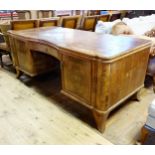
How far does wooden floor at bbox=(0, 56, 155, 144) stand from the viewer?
5.37 feet

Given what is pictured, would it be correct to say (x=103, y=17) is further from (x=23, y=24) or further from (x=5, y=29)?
(x=5, y=29)

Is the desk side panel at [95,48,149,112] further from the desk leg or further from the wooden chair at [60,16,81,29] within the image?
the wooden chair at [60,16,81,29]

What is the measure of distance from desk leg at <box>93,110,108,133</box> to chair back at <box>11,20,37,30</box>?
1.81 meters

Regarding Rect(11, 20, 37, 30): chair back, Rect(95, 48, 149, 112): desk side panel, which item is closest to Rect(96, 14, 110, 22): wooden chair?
Rect(11, 20, 37, 30): chair back

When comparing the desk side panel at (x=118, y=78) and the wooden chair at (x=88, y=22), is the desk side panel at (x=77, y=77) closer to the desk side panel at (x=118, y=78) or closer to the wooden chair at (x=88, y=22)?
the desk side panel at (x=118, y=78)

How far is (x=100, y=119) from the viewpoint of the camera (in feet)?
5.46

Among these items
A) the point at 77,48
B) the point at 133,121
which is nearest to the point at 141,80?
the point at 133,121

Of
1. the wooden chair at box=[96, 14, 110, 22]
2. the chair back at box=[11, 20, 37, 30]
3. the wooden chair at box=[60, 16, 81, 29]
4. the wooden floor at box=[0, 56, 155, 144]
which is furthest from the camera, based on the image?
the wooden chair at box=[96, 14, 110, 22]

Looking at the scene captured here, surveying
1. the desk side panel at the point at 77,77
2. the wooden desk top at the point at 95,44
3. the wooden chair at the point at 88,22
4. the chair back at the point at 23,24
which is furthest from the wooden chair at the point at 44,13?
the desk side panel at the point at 77,77

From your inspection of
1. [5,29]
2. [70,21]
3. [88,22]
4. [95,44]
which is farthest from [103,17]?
[95,44]

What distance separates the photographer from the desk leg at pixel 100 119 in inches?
64.6

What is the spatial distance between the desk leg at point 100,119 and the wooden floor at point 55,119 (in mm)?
53

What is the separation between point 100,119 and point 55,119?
1.58ft
